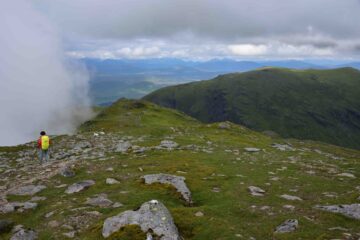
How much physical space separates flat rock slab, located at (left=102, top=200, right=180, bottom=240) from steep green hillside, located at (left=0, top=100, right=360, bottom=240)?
0.59m

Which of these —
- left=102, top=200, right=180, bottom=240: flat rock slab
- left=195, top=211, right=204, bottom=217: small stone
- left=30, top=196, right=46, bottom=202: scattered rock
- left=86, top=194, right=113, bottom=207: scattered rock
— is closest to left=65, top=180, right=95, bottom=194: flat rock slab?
left=30, top=196, right=46, bottom=202: scattered rock

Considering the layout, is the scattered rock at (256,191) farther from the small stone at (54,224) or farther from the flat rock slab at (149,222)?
the small stone at (54,224)

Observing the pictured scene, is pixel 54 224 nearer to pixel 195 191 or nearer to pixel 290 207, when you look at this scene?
pixel 195 191

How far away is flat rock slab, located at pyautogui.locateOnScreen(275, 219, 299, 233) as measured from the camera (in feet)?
69.7

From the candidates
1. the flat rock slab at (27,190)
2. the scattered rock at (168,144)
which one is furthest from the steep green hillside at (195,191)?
the scattered rock at (168,144)

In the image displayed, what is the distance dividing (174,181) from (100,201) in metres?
6.77

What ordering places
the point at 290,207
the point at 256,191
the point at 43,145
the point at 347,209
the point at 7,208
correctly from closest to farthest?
the point at 347,209 → the point at 290,207 → the point at 7,208 → the point at 256,191 → the point at 43,145

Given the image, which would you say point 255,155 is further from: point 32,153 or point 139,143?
point 32,153

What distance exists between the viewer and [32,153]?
54750 mm

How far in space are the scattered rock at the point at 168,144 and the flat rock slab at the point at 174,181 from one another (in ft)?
62.2

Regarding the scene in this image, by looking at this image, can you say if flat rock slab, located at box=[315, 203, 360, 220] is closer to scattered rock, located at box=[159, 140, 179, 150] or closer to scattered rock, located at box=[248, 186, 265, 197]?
scattered rock, located at box=[248, 186, 265, 197]

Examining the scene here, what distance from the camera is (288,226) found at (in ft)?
70.9

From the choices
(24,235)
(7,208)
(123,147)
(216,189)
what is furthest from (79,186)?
(123,147)

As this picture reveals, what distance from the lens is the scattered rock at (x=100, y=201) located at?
27391 mm
